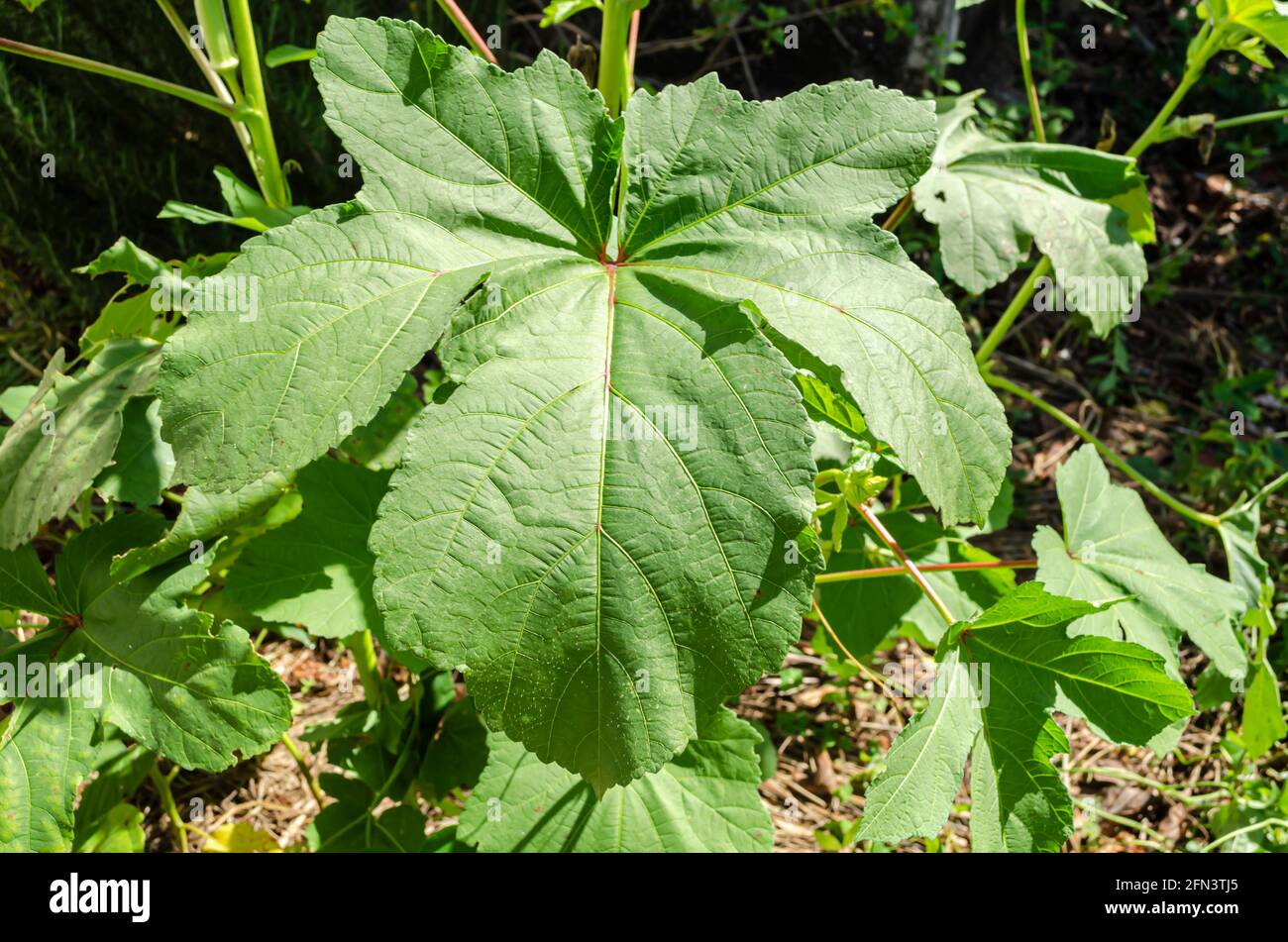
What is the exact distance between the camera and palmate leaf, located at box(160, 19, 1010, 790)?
3.79 ft

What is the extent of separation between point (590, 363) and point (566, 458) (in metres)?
0.15

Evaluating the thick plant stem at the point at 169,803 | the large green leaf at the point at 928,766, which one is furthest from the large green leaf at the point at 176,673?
the large green leaf at the point at 928,766

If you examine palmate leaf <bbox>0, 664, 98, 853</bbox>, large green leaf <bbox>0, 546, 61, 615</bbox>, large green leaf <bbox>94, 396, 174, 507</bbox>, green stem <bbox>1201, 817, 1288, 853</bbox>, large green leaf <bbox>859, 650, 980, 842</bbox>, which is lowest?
green stem <bbox>1201, 817, 1288, 853</bbox>

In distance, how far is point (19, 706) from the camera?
150 centimetres

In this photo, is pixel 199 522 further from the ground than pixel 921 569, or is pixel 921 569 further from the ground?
pixel 199 522

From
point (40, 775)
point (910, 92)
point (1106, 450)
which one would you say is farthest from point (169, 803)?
point (910, 92)

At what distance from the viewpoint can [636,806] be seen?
5.59 ft

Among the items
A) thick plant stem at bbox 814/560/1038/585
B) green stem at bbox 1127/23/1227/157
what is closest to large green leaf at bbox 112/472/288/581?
thick plant stem at bbox 814/560/1038/585

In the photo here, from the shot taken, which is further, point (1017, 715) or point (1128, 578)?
point (1128, 578)

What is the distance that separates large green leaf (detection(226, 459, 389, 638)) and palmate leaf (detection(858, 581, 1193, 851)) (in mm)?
920

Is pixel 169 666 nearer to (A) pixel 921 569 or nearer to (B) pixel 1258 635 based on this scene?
(A) pixel 921 569

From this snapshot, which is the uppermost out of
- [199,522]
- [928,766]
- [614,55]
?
[614,55]

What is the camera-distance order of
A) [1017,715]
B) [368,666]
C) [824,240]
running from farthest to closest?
[368,666] → [1017,715] → [824,240]

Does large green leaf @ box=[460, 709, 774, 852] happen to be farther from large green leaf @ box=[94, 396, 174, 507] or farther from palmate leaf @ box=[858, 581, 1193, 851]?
large green leaf @ box=[94, 396, 174, 507]
